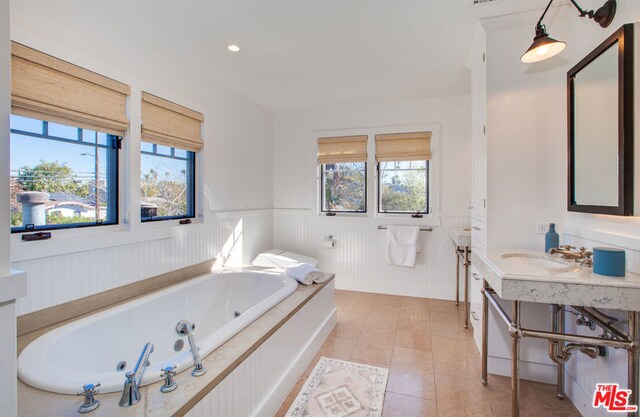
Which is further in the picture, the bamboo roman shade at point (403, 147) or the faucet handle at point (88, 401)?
the bamboo roman shade at point (403, 147)

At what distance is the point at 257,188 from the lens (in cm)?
370

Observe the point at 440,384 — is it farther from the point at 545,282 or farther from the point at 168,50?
the point at 168,50

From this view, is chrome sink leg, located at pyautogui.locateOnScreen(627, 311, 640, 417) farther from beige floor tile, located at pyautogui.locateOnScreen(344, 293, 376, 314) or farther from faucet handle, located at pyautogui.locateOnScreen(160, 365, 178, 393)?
beige floor tile, located at pyautogui.locateOnScreen(344, 293, 376, 314)

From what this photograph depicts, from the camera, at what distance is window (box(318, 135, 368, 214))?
12.3ft

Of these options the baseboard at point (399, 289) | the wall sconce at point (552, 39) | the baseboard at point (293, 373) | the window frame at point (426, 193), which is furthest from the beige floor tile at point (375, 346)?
the wall sconce at point (552, 39)

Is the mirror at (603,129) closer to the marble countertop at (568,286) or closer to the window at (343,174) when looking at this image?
the marble countertop at (568,286)

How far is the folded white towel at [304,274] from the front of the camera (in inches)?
97.3

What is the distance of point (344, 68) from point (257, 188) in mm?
1767

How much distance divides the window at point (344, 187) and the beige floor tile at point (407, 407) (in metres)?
2.31

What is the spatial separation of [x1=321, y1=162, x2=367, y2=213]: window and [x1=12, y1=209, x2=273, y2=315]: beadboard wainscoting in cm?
104

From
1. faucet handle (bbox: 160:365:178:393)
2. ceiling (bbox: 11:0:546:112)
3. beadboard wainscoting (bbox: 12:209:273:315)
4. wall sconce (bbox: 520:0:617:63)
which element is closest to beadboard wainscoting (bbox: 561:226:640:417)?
wall sconce (bbox: 520:0:617:63)

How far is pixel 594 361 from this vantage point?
1550 millimetres

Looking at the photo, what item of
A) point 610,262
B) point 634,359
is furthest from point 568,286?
point 634,359

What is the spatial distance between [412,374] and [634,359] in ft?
Result: 3.78
